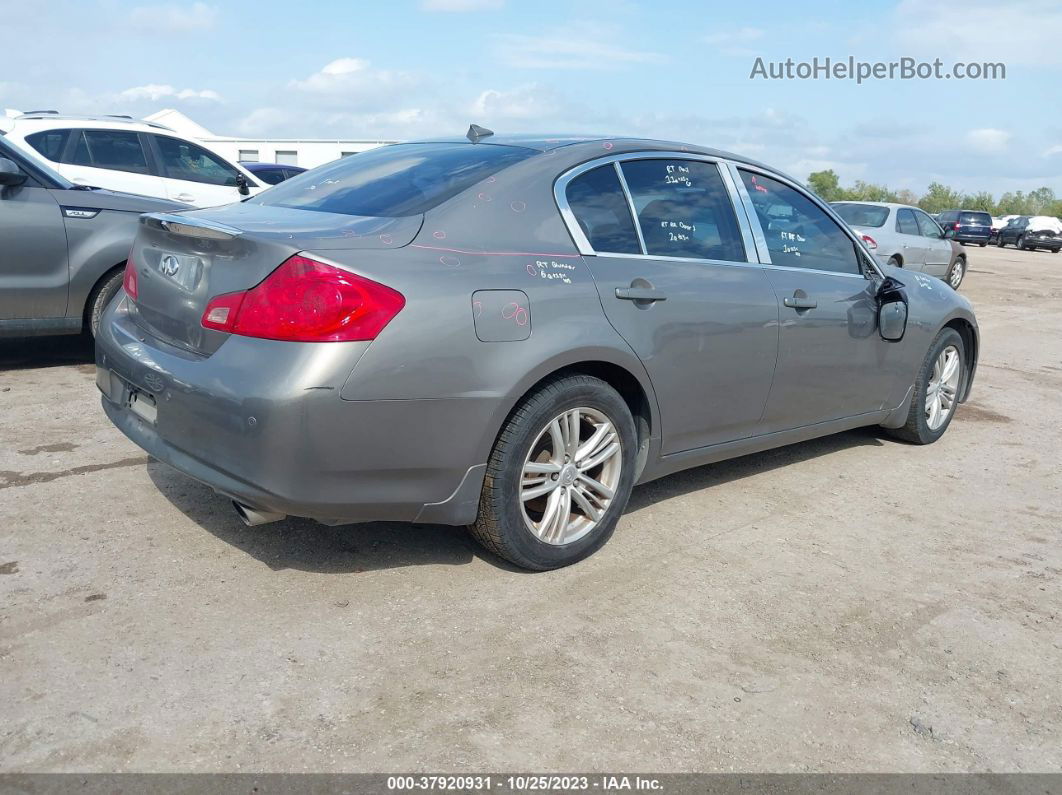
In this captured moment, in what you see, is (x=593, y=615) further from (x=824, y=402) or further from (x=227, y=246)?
(x=824, y=402)

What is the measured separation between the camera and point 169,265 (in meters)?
3.50

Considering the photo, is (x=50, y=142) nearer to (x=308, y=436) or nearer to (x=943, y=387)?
(x=308, y=436)

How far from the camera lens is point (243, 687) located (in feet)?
9.07

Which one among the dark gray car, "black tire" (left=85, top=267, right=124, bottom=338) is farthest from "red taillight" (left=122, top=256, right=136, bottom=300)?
"black tire" (left=85, top=267, right=124, bottom=338)

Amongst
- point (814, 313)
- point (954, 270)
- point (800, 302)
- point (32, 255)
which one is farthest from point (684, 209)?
point (954, 270)

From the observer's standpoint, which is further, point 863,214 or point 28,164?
point 863,214

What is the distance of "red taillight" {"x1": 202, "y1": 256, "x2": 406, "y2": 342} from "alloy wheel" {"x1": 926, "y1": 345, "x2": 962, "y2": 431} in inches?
150

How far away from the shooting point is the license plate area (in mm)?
3426

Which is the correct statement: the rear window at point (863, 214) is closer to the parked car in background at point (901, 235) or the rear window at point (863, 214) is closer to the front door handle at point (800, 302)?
the parked car in background at point (901, 235)

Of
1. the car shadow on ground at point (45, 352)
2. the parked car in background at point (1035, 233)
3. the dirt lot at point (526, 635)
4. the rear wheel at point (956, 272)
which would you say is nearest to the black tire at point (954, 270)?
the rear wheel at point (956, 272)

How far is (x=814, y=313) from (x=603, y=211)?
52.6 inches

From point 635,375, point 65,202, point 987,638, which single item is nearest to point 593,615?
point 635,375

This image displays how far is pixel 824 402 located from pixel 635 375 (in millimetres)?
1481

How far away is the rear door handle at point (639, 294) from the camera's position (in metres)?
3.73
